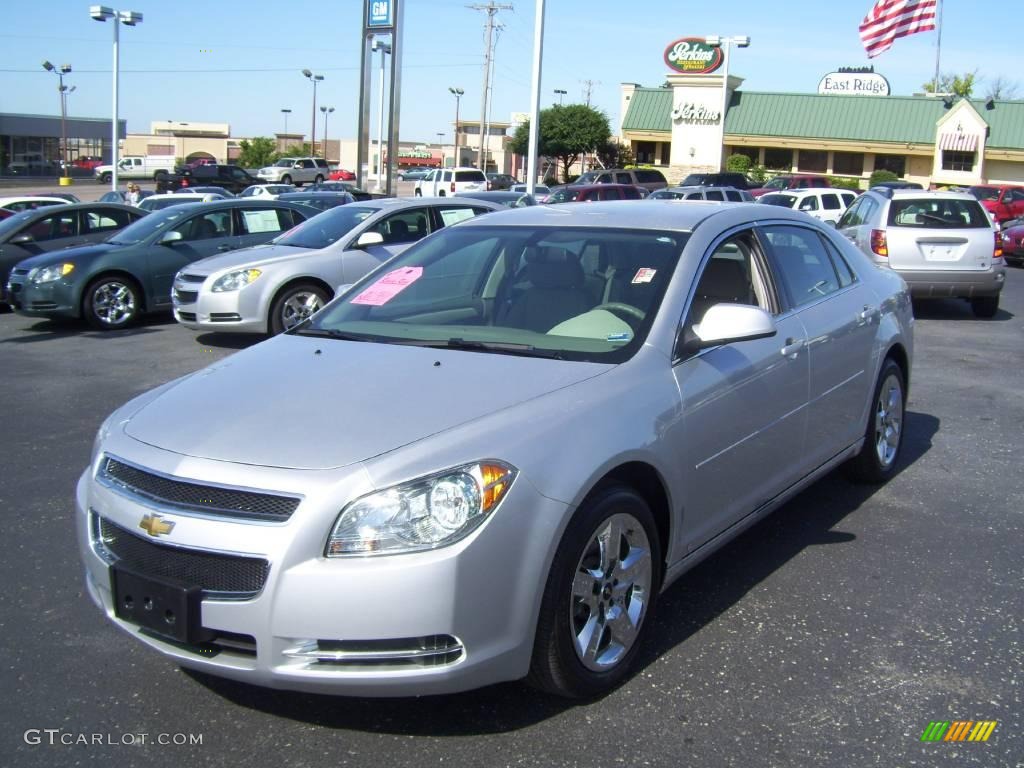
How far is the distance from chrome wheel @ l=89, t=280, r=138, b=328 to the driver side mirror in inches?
410

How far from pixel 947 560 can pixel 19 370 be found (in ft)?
28.3

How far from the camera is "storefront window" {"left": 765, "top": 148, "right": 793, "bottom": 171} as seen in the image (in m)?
57.9

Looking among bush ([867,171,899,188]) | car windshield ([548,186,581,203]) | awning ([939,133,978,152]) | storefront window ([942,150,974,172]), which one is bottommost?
car windshield ([548,186,581,203])

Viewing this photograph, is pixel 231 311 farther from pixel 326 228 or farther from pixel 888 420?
pixel 888 420

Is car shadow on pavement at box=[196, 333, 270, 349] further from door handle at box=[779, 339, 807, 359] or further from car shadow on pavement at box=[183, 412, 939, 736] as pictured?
door handle at box=[779, 339, 807, 359]

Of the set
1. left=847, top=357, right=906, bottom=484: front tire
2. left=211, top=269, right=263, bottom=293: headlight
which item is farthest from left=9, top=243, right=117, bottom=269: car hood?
left=847, top=357, right=906, bottom=484: front tire

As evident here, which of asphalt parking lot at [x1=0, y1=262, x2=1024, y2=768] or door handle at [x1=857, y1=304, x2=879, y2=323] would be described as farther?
door handle at [x1=857, y1=304, x2=879, y2=323]

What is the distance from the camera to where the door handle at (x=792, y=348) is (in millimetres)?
4568

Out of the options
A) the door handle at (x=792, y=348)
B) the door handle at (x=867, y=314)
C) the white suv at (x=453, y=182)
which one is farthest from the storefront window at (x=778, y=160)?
the door handle at (x=792, y=348)

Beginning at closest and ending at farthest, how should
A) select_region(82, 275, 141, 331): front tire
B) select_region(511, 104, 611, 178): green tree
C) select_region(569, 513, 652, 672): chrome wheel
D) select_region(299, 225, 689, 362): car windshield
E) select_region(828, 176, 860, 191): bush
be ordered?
select_region(569, 513, 652, 672): chrome wheel
select_region(299, 225, 689, 362): car windshield
select_region(82, 275, 141, 331): front tire
select_region(828, 176, 860, 191): bush
select_region(511, 104, 611, 178): green tree

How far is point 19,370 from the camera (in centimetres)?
995

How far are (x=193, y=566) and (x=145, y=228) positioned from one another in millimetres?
11464

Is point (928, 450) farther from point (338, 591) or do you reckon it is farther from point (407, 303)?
point (338, 591)

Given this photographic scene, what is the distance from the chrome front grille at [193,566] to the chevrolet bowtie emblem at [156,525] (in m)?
0.04
